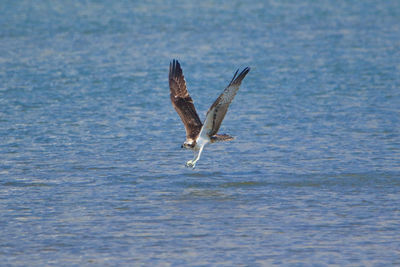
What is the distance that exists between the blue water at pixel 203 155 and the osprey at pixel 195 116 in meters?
0.55

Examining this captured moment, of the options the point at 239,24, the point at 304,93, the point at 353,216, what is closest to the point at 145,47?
the point at 239,24

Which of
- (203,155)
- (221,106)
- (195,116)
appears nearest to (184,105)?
(195,116)

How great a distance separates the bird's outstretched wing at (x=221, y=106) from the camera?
10055mm

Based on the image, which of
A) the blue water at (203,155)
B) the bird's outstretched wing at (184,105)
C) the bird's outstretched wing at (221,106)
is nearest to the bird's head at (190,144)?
the bird's outstretched wing at (184,105)

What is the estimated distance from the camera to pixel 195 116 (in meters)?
11.7

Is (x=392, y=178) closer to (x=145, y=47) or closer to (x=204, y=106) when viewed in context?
(x=204, y=106)

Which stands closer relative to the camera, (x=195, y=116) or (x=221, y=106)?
(x=221, y=106)

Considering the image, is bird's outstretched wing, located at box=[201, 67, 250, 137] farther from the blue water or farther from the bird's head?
the blue water

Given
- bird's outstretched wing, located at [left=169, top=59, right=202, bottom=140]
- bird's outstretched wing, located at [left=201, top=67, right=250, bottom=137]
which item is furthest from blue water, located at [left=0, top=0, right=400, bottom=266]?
bird's outstretched wing, located at [left=201, top=67, right=250, bottom=137]

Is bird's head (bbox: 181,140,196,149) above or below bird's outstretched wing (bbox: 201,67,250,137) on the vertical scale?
below

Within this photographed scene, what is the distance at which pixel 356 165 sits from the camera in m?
11.7

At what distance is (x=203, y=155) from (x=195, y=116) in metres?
1.26

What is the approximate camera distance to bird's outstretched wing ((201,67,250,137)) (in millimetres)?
10055

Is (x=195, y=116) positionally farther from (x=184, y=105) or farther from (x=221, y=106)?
(x=221, y=106)
